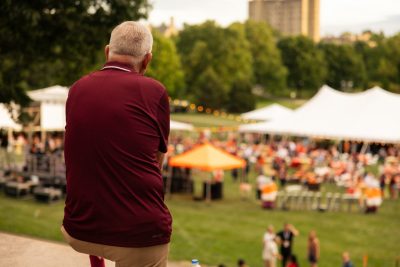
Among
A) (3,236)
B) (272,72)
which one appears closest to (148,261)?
Result: (3,236)

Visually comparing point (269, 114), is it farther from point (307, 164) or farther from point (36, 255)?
point (36, 255)

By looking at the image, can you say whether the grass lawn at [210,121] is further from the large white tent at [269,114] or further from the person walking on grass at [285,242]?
the person walking on grass at [285,242]

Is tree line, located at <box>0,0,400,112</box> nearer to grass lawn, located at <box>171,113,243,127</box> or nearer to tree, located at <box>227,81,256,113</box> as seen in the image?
tree, located at <box>227,81,256,113</box>

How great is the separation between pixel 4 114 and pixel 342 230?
1053cm

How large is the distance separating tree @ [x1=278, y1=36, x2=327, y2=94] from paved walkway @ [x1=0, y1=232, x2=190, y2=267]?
83045 mm

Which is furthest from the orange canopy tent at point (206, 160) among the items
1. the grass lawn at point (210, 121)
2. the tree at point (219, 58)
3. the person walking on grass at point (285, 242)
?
the tree at point (219, 58)

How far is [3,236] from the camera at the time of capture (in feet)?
13.3

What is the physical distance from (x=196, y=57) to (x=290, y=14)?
123111 mm

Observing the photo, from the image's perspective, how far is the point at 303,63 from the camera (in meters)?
85.8

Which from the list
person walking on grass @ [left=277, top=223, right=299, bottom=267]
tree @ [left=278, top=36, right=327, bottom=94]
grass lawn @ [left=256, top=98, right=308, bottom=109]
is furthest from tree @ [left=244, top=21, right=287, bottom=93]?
person walking on grass @ [left=277, top=223, right=299, bottom=267]

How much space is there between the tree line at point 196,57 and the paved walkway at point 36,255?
9.23 m

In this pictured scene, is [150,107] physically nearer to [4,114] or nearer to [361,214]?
[4,114]

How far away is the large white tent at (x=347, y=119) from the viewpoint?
22359 millimetres

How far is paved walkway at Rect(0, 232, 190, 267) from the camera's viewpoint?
3.41 metres
